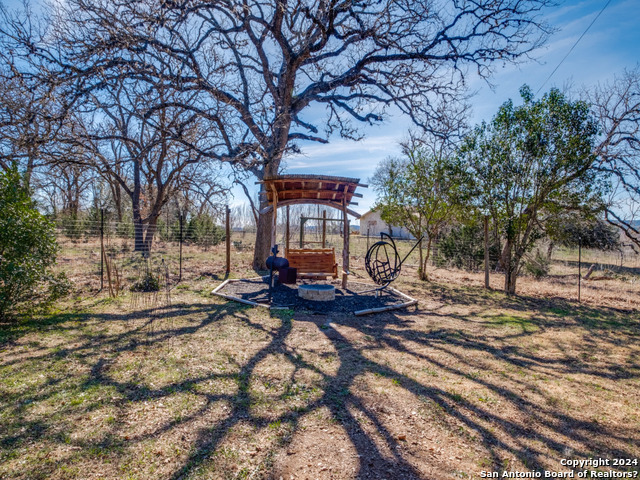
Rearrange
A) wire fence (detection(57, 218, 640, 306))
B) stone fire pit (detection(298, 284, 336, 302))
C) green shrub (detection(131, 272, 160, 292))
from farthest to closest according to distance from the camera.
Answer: wire fence (detection(57, 218, 640, 306)), green shrub (detection(131, 272, 160, 292)), stone fire pit (detection(298, 284, 336, 302))

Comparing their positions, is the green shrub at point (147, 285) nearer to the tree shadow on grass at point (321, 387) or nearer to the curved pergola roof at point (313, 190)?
the tree shadow on grass at point (321, 387)

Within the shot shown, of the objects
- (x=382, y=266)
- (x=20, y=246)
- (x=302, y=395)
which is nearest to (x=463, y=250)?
(x=382, y=266)

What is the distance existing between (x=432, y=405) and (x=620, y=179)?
31.8 ft

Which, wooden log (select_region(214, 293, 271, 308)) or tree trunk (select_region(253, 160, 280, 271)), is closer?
wooden log (select_region(214, 293, 271, 308))

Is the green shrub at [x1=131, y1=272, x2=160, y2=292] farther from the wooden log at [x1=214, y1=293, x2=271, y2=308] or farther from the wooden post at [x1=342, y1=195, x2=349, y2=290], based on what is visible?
the wooden post at [x1=342, y1=195, x2=349, y2=290]

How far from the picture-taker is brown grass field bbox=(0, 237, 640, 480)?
213 cm

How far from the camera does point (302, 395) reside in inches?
118

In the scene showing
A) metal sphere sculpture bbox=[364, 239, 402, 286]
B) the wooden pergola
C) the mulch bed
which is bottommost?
the mulch bed

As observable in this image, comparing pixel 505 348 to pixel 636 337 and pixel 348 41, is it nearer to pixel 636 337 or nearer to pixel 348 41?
pixel 636 337

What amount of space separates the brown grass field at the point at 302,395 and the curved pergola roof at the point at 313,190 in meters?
3.33

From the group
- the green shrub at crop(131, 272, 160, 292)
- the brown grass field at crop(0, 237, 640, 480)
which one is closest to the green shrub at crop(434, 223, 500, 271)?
the brown grass field at crop(0, 237, 640, 480)

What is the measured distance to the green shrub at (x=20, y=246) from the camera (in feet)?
13.7

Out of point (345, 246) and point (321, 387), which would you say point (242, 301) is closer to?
point (345, 246)

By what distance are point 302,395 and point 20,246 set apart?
14.2 feet
